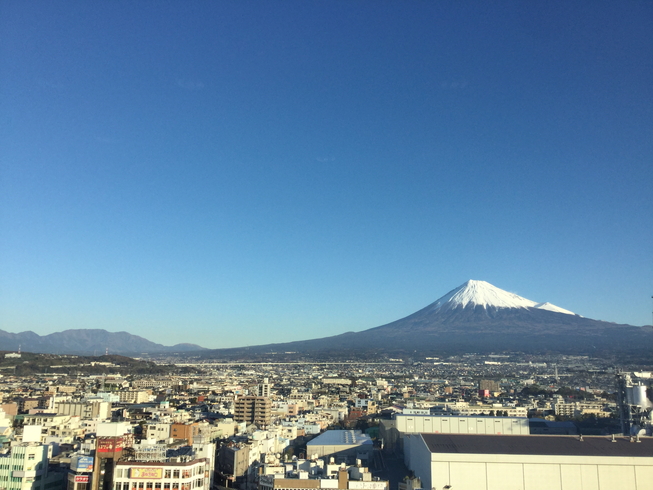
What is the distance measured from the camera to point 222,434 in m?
28.8

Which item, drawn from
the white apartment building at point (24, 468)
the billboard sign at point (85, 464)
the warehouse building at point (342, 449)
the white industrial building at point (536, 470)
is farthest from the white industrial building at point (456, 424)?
the white apartment building at point (24, 468)

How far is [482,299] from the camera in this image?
157375mm

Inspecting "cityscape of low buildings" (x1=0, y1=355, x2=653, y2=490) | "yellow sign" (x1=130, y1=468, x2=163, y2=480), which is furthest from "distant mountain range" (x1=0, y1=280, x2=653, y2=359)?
"yellow sign" (x1=130, y1=468, x2=163, y2=480)

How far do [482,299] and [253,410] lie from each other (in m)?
128

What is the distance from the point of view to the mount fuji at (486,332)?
123250mm

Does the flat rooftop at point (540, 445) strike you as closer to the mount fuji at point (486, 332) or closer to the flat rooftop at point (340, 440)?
the flat rooftop at point (340, 440)

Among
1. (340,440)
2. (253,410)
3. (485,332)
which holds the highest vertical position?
(485,332)

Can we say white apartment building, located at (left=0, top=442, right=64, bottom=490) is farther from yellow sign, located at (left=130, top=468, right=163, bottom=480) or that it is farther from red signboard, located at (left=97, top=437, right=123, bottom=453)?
yellow sign, located at (left=130, top=468, right=163, bottom=480)

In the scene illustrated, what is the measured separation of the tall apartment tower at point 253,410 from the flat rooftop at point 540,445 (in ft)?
47.9

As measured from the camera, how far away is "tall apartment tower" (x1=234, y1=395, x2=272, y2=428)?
36656 millimetres

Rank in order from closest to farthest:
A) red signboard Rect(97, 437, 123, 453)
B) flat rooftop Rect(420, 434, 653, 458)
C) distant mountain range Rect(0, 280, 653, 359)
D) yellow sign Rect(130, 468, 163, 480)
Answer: yellow sign Rect(130, 468, 163, 480), red signboard Rect(97, 437, 123, 453), flat rooftop Rect(420, 434, 653, 458), distant mountain range Rect(0, 280, 653, 359)

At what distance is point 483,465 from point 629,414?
14.8 meters

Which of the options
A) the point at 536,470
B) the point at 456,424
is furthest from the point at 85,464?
the point at 456,424

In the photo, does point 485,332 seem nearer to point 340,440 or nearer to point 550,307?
point 550,307
